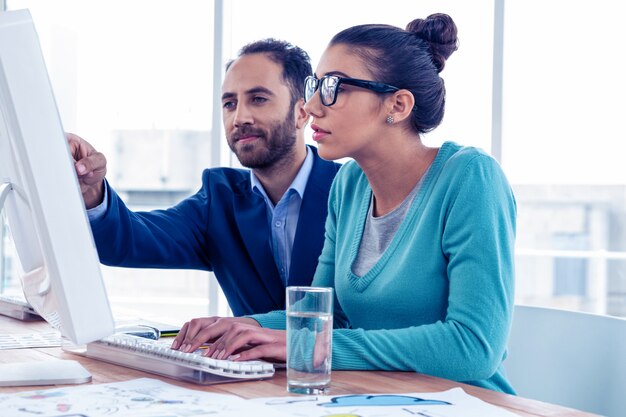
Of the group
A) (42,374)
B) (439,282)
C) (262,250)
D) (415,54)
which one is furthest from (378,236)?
(42,374)

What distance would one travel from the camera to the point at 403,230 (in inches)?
61.2

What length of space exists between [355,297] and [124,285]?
22425 millimetres

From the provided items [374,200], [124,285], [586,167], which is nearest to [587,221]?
[586,167]

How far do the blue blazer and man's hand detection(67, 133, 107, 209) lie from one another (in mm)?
118

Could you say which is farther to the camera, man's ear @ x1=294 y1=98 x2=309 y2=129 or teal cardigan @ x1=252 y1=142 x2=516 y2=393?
man's ear @ x1=294 y1=98 x2=309 y2=129

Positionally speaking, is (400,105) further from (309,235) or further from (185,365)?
(185,365)

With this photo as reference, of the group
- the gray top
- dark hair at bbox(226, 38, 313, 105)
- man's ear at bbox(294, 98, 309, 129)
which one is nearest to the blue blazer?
man's ear at bbox(294, 98, 309, 129)

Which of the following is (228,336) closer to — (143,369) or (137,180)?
(143,369)

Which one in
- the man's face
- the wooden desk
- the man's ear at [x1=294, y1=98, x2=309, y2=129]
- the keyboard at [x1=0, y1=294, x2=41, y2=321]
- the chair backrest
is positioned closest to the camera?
the wooden desk

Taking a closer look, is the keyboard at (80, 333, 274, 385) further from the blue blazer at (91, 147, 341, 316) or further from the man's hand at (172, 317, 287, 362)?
the blue blazer at (91, 147, 341, 316)

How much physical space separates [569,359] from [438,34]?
693 millimetres

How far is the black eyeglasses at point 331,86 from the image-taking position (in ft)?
5.16

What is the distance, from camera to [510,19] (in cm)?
317

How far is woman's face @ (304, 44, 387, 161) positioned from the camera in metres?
1.59
